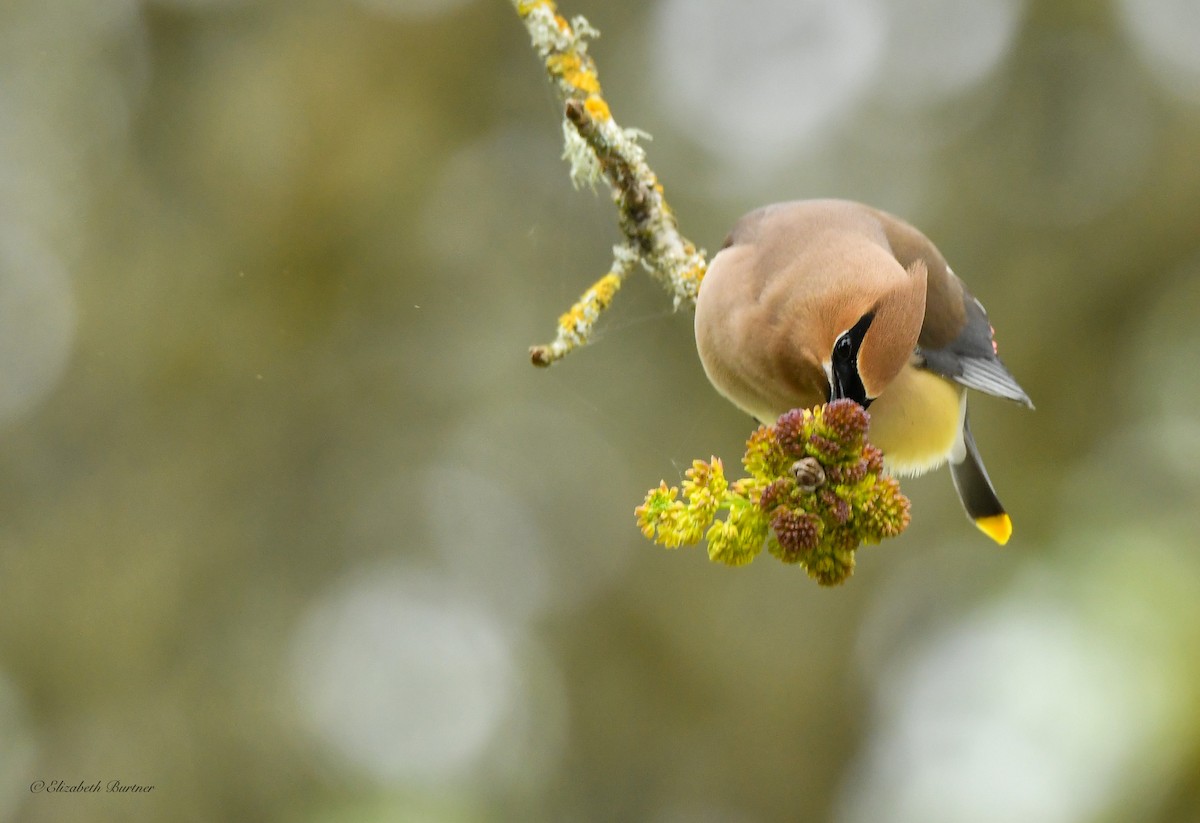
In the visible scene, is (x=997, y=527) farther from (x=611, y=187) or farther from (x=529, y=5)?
(x=529, y=5)

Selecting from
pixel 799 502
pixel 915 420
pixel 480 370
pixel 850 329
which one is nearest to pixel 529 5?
pixel 850 329

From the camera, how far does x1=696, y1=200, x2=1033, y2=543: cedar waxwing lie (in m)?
2.29

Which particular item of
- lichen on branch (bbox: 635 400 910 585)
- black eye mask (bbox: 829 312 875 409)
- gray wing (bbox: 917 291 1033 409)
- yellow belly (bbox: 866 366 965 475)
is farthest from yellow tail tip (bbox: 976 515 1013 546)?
lichen on branch (bbox: 635 400 910 585)

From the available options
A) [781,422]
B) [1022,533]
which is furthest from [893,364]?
[1022,533]

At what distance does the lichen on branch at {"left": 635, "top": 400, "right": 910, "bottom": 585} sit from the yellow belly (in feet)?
3.10

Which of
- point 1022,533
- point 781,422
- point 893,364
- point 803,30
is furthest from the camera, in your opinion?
point 803,30

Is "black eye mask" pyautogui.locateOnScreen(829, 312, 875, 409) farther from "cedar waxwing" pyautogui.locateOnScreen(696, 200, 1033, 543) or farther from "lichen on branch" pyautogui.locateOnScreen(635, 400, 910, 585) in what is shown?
"lichen on branch" pyautogui.locateOnScreen(635, 400, 910, 585)

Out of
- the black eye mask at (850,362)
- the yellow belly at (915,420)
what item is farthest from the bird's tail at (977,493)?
the black eye mask at (850,362)

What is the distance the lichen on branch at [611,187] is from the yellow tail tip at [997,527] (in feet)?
A: 3.61

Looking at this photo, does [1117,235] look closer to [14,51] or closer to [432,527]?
[432,527]

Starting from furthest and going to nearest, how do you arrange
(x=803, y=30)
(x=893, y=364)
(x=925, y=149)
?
1. (x=803, y=30)
2. (x=925, y=149)
3. (x=893, y=364)

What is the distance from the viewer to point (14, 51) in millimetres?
6223

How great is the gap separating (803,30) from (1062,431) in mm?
2999

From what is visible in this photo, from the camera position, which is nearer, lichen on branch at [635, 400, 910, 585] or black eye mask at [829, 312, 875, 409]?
lichen on branch at [635, 400, 910, 585]
